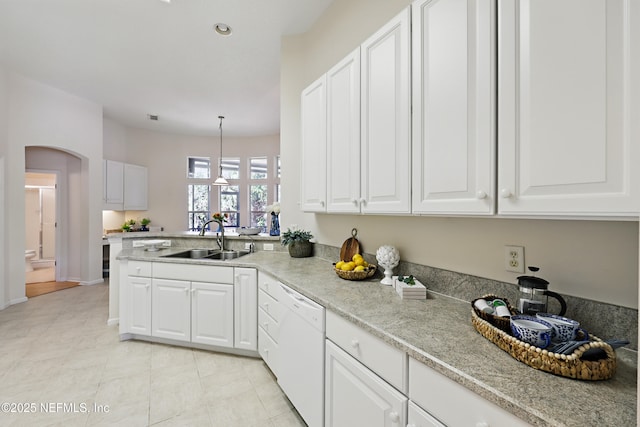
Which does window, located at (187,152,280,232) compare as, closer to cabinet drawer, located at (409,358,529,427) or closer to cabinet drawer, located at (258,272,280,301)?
cabinet drawer, located at (258,272,280,301)

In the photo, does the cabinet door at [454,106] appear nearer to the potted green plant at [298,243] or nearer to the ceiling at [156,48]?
the potted green plant at [298,243]

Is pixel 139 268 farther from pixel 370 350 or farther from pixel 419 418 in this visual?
pixel 419 418

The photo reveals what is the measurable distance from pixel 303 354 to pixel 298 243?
3.85 feet

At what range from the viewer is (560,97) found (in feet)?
2.76

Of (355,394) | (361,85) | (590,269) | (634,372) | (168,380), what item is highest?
(361,85)

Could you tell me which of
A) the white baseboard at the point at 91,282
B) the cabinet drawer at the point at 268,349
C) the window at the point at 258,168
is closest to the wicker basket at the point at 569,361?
the cabinet drawer at the point at 268,349

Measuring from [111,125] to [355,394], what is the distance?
6.96 meters

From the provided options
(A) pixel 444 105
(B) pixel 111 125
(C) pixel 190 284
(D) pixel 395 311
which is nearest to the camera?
→ (A) pixel 444 105

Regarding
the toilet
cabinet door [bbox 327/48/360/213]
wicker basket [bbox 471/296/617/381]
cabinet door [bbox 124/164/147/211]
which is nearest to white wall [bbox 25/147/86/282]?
cabinet door [bbox 124/164/147/211]

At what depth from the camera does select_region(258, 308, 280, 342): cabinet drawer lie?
2.07 meters

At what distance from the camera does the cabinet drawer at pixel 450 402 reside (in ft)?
2.49

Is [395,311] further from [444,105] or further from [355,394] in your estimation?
[444,105]

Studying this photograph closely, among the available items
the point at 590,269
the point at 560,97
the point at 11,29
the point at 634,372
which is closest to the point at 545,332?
the point at 634,372

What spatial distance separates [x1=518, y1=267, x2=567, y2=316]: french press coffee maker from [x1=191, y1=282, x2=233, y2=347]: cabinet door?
2.09 meters
